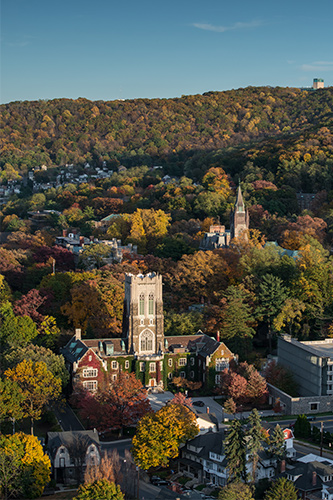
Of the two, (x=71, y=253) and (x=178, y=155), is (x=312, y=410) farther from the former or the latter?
(x=178, y=155)

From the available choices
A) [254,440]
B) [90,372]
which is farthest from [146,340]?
[254,440]

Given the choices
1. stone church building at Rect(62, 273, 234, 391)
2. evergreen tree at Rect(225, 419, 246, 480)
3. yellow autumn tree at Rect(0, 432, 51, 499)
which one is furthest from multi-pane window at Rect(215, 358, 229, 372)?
yellow autumn tree at Rect(0, 432, 51, 499)

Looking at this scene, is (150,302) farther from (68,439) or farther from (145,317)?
(68,439)

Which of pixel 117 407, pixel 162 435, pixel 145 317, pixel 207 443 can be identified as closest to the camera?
pixel 162 435

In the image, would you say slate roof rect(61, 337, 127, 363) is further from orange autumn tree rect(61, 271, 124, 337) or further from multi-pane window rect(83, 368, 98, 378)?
orange autumn tree rect(61, 271, 124, 337)

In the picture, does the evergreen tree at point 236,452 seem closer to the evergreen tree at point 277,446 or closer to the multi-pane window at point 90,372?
the evergreen tree at point 277,446

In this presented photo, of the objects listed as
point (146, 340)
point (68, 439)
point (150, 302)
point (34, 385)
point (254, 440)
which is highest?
point (150, 302)

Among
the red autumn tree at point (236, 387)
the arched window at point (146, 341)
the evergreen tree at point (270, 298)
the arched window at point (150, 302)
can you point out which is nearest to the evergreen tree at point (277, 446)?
the red autumn tree at point (236, 387)
